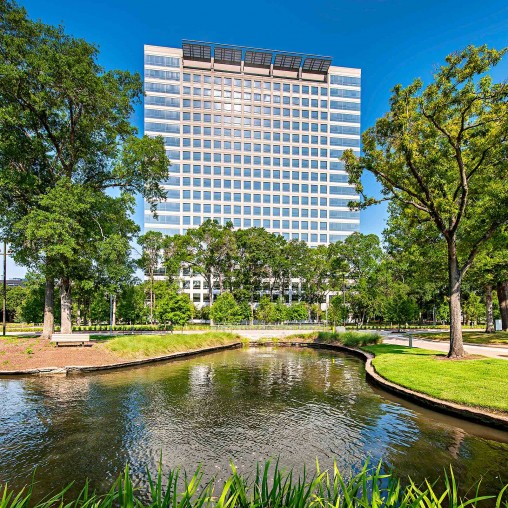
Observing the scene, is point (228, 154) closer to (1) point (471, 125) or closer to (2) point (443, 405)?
(1) point (471, 125)

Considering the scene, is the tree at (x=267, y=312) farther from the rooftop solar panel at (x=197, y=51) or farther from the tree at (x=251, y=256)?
the rooftop solar panel at (x=197, y=51)

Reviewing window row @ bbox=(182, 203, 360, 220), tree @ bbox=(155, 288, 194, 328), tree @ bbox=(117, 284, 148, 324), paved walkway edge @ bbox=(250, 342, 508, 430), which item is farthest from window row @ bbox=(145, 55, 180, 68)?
paved walkway edge @ bbox=(250, 342, 508, 430)

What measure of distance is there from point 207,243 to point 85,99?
4094 centimetres

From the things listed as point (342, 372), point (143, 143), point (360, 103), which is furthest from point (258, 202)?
point (342, 372)

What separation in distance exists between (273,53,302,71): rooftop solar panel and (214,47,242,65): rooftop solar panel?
10.8 m

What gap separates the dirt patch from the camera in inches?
809

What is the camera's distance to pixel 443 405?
12.0 metres

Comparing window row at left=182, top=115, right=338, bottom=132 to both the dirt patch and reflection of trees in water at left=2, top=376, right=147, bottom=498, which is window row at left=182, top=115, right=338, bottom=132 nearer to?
the dirt patch

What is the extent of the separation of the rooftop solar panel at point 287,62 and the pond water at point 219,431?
332ft

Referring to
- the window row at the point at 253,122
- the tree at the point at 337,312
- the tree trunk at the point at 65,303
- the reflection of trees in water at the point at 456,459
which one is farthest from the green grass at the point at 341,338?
the window row at the point at 253,122

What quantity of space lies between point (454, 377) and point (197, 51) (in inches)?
4017

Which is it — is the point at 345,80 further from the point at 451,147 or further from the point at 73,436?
the point at 73,436

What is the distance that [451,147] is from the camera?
20031 millimetres

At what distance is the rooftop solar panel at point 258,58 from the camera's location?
3794 inches
